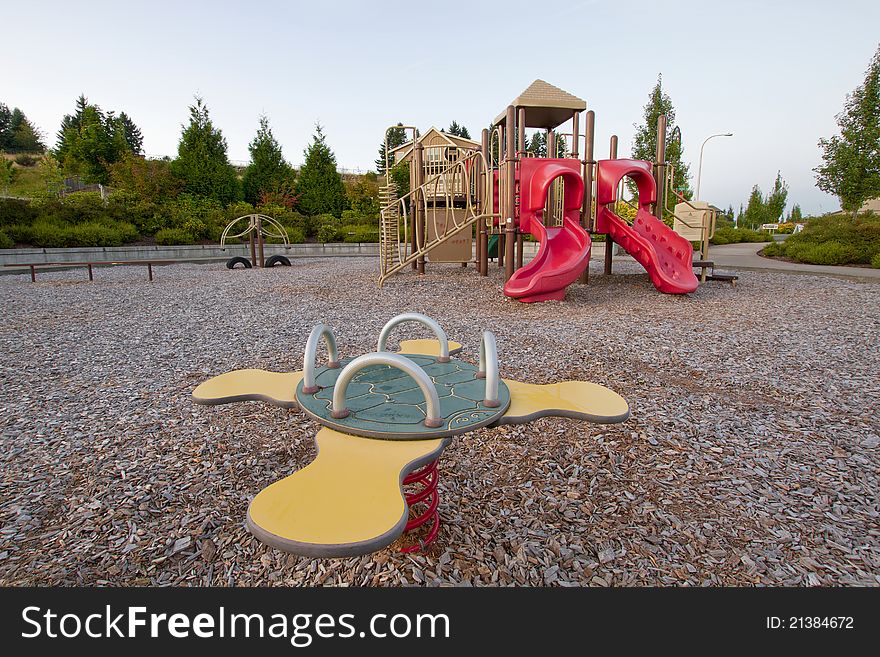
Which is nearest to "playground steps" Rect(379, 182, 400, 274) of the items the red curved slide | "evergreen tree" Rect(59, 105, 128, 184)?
the red curved slide

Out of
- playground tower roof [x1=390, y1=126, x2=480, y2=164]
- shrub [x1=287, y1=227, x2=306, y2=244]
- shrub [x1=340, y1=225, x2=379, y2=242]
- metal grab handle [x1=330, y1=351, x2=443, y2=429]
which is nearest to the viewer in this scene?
metal grab handle [x1=330, y1=351, x2=443, y2=429]

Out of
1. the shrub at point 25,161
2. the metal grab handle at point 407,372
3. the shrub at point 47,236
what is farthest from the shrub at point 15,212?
the shrub at point 25,161

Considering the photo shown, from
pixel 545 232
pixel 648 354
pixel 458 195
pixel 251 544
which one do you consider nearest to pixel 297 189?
pixel 458 195

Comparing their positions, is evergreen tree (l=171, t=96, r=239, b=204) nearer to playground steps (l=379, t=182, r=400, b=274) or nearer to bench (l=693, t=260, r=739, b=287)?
playground steps (l=379, t=182, r=400, b=274)

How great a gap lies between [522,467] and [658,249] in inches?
296

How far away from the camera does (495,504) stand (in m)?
2.26

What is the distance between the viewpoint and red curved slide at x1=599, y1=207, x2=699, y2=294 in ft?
27.2

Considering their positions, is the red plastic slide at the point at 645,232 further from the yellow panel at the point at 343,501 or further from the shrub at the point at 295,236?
the shrub at the point at 295,236

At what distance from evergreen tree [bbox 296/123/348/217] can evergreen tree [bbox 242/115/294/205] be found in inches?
43.5

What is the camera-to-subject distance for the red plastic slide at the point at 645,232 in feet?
27.8

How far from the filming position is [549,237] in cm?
803

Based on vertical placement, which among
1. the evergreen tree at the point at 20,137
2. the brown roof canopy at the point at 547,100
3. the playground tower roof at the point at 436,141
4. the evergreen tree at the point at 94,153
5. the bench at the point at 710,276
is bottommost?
the bench at the point at 710,276

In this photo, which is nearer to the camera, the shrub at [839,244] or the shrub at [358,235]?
the shrub at [839,244]

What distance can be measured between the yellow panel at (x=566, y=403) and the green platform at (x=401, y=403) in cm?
6
